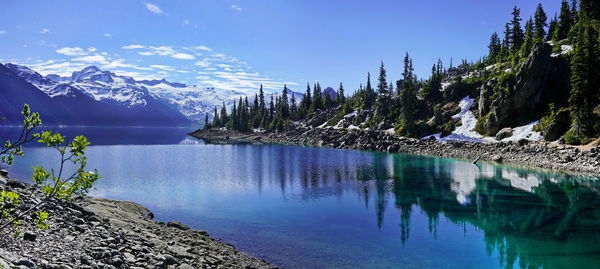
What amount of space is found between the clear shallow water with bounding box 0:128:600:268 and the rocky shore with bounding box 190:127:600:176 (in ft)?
20.2

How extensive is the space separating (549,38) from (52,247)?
15162cm

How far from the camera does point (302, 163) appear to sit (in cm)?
8006

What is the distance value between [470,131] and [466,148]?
10.7 metres

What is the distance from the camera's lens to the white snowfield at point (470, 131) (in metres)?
83.9

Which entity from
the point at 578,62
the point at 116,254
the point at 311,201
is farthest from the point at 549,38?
the point at 116,254

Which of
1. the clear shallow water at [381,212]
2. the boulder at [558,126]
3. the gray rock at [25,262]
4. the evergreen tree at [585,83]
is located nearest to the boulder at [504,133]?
the boulder at [558,126]

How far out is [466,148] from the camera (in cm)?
9144

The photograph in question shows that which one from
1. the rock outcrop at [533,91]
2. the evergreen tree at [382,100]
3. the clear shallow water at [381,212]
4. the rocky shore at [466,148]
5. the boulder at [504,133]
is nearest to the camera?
the clear shallow water at [381,212]

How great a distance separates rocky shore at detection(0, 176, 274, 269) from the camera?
14.9m

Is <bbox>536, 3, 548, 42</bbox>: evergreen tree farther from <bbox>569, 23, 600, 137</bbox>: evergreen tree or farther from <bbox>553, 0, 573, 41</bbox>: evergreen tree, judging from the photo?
<bbox>569, 23, 600, 137</bbox>: evergreen tree

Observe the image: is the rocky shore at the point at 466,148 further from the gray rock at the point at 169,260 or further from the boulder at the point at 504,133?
the gray rock at the point at 169,260

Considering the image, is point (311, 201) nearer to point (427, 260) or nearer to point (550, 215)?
point (427, 260)

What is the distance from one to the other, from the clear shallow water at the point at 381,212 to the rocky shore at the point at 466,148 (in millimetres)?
6150

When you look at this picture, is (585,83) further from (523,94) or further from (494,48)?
(494,48)
